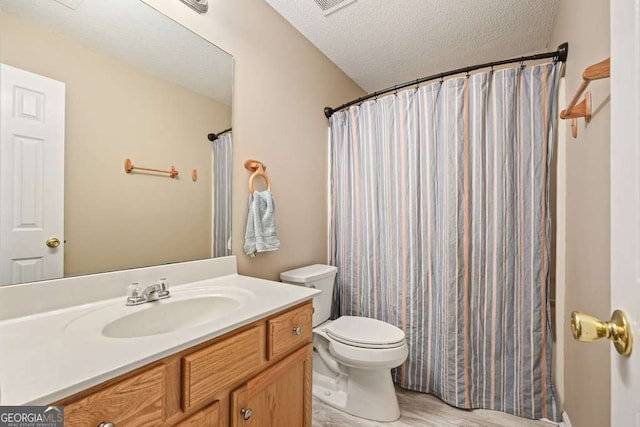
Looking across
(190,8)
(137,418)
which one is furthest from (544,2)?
(137,418)

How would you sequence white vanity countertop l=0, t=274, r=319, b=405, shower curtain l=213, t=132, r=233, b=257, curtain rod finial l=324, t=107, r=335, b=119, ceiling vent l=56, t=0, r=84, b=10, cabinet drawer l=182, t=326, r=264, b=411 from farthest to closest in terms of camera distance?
curtain rod finial l=324, t=107, r=335, b=119 < shower curtain l=213, t=132, r=233, b=257 < ceiling vent l=56, t=0, r=84, b=10 < cabinet drawer l=182, t=326, r=264, b=411 < white vanity countertop l=0, t=274, r=319, b=405

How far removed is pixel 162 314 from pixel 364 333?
3.48 feet

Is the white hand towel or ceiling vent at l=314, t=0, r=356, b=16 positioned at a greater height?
ceiling vent at l=314, t=0, r=356, b=16

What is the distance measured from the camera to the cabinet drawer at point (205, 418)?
701mm

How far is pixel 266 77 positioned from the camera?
1.65 meters

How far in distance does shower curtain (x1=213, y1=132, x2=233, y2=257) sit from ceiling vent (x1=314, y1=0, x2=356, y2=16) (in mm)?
994

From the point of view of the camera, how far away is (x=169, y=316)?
1.02 meters

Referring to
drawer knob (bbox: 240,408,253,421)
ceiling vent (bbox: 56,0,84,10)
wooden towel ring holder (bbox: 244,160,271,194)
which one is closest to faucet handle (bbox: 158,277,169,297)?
drawer knob (bbox: 240,408,253,421)

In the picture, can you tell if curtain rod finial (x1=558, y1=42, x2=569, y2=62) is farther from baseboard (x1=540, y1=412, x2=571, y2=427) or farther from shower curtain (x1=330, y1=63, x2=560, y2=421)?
baseboard (x1=540, y1=412, x2=571, y2=427)

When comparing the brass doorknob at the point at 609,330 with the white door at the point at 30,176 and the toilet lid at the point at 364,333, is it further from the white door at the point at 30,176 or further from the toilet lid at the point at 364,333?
the white door at the point at 30,176

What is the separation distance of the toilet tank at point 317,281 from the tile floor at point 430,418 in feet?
1.59

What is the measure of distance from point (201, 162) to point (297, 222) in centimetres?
78

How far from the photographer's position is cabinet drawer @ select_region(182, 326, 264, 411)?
70 cm

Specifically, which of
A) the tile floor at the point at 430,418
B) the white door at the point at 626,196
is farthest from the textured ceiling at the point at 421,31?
the tile floor at the point at 430,418
